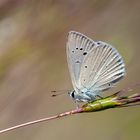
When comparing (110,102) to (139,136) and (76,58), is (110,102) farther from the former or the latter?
(139,136)

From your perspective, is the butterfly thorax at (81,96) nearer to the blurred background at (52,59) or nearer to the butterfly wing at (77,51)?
the butterfly wing at (77,51)

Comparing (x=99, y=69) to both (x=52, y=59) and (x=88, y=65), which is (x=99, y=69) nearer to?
(x=88, y=65)

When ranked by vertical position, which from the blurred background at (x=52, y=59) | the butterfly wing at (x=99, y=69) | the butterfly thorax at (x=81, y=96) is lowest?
the butterfly thorax at (x=81, y=96)

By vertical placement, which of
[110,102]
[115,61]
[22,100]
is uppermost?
[22,100]

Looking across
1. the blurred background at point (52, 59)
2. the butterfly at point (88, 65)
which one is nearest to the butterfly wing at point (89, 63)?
the butterfly at point (88, 65)

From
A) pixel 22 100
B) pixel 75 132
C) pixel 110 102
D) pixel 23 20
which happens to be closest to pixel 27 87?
pixel 22 100

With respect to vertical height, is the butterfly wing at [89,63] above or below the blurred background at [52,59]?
below

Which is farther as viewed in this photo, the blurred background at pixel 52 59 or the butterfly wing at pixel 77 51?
the blurred background at pixel 52 59
